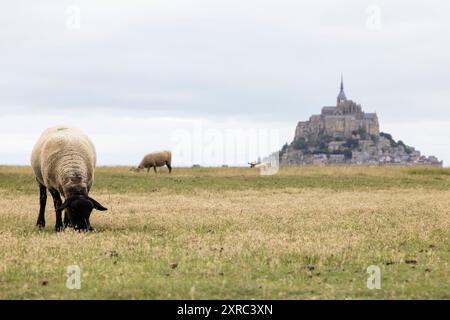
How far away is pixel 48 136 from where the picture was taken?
21703 mm

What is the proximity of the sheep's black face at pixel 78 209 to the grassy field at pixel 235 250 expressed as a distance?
446 millimetres

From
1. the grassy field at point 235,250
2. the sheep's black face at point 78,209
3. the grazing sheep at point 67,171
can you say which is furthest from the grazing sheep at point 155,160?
the sheep's black face at point 78,209

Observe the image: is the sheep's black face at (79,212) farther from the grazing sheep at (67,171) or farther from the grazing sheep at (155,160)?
the grazing sheep at (155,160)

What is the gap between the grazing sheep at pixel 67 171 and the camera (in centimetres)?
1764

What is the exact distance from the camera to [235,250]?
1461cm

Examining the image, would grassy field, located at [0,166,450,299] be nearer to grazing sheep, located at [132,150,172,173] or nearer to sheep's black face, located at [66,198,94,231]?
sheep's black face, located at [66,198,94,231]

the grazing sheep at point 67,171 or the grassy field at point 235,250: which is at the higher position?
the grazing sheep at point 67,171

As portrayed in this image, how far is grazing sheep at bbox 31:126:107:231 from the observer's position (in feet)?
57.9

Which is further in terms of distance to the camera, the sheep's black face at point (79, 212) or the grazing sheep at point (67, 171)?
the grazing sheep at point (67, 171)

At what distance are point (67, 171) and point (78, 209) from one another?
1.89 m

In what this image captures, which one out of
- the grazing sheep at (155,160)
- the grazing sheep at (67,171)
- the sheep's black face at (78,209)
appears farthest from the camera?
the grazing sheep at (155,160)

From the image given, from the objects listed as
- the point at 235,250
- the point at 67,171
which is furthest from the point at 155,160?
the point at 235,250

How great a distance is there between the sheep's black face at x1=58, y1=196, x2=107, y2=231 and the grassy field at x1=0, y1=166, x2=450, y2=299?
0.45m
